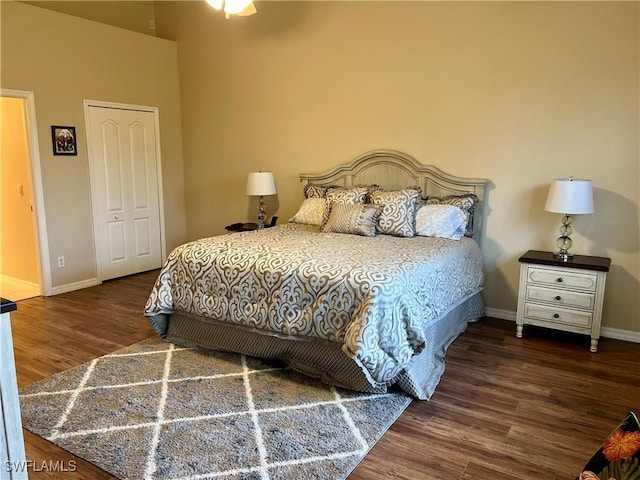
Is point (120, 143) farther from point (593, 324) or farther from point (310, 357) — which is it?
point (593, 324)

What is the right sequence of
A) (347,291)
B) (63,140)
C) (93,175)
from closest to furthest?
(347,291)
(63,140)
(93,175)

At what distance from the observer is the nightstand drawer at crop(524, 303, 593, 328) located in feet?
11.4

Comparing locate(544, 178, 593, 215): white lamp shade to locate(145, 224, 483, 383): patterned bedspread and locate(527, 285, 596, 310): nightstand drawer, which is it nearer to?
locate(527, 285, 596, 310): nightstand drawer

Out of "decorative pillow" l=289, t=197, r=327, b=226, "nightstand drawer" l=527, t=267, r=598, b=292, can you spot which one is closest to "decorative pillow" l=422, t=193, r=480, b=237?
"nightstand drawer" l=527, t=267, r=598, b=292

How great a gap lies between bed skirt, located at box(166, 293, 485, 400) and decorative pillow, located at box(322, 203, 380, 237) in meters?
0.99

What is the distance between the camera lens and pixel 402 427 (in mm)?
2486

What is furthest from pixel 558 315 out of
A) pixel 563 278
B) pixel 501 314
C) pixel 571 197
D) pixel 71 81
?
pixel 71 81

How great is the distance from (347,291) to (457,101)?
240 centimetres

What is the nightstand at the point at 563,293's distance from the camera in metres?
3.43

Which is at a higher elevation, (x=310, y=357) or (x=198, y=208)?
(x=198, y=208)

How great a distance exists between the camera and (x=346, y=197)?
4398 mm

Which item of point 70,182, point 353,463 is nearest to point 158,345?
point 353,463

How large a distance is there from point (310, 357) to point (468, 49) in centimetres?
299

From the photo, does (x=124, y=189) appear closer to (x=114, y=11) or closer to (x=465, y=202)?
(x=114, y=11)
